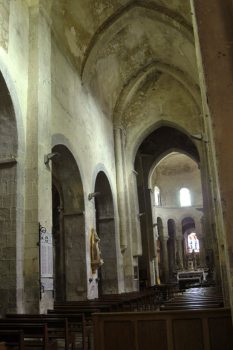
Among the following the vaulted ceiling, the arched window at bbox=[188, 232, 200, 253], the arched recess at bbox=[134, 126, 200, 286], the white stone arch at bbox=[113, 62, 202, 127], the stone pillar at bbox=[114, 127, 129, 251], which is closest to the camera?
the vaulted ceiling

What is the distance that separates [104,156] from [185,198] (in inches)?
780

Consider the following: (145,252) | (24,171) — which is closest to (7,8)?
(24,171)

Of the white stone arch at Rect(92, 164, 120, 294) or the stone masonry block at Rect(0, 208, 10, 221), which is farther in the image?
the white stone arch at Rect(92, 164, 120, 294)

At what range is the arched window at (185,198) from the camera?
110 feet

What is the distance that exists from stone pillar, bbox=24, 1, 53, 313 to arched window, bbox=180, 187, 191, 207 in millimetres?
25598

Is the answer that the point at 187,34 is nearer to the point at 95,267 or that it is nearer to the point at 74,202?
the point at 74,202

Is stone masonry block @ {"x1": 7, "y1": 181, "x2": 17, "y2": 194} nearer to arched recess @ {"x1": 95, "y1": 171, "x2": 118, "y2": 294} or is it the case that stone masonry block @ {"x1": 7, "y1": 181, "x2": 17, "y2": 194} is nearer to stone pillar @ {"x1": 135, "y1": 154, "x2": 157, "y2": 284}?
arched recess @ {"x1": 95, "y1": 171, "x2": 118, "y2": 294}

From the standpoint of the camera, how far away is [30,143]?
866cm

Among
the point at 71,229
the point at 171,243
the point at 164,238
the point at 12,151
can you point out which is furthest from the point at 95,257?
the point at 171,243

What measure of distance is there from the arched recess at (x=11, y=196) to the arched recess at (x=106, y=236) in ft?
23.4

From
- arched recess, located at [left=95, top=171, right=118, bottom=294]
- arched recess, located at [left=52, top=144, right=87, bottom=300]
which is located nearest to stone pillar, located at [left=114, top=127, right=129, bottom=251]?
arched recess, located at [left=95, top=171, right=118, bottom=294]

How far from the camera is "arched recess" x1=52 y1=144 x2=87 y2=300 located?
1154 cm

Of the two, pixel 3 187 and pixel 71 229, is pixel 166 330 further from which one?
pixel 71 229

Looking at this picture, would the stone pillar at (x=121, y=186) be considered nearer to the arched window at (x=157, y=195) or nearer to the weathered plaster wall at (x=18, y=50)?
the weathered plaster wall at (x=18, y=50)
